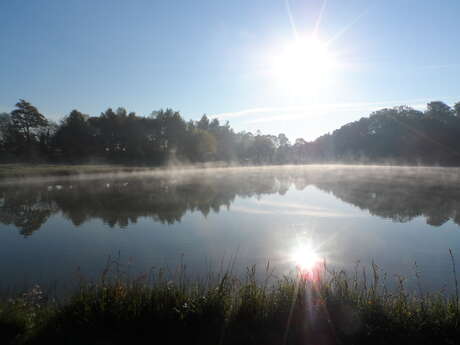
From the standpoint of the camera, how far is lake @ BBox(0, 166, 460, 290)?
19.5ft

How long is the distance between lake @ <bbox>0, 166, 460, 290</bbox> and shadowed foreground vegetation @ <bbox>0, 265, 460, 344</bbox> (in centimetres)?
136

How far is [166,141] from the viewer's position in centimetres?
5428

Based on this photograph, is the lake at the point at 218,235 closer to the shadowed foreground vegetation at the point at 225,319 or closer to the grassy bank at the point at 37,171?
the shadowed foreground vegetation at the point at 225,319

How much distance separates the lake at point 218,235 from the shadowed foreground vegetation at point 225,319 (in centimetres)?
136

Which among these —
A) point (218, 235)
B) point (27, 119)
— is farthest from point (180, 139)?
point (218, 235)

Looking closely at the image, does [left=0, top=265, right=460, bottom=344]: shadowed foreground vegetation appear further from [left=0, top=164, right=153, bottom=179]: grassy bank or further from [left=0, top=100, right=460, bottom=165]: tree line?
[left=0, top=100, right=460, bottom=165]: tree line

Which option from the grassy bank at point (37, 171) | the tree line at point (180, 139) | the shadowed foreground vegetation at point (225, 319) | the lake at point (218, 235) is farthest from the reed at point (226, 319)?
the tree line at point (180, 139)

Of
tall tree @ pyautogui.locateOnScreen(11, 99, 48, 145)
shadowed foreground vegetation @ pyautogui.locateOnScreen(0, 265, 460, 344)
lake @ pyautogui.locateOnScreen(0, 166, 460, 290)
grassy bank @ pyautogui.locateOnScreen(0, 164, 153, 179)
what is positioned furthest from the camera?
tall tree @ pyautogui.locateOnScreen(11, 99, 48, 145)

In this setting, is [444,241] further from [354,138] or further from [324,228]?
[354,138]

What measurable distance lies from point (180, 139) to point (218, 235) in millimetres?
46898

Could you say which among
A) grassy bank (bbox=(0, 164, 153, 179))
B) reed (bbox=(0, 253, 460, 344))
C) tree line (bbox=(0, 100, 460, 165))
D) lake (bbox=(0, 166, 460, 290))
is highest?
tree line (bbox=(0, 100, 460, 165))

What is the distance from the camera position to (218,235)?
8344 mm

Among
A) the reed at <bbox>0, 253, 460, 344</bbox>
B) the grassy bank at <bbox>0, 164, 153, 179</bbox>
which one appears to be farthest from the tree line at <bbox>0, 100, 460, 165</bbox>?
the reed at <bbox>0, 253, 460, 344</bbox>

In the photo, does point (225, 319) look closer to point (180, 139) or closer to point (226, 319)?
point (226, 319)
